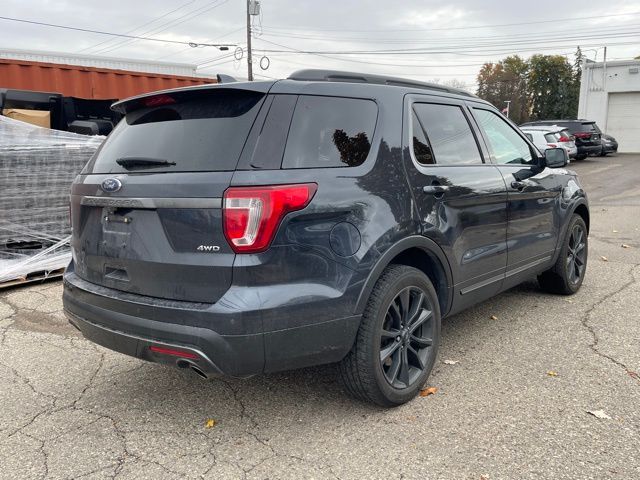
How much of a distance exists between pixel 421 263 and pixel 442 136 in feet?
2.83

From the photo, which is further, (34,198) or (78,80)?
(78,80)

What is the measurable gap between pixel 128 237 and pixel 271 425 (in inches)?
49.9

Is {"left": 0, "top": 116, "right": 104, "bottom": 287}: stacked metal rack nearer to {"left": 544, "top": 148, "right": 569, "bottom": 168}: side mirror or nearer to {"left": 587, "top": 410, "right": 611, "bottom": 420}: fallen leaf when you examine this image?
{"left": 544, "top": 148, "right": 569, "bottom": 168}: side mirror

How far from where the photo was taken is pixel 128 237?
278 centimetres

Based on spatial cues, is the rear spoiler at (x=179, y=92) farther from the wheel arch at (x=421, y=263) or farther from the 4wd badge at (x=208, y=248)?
the wheel arch at (x=421, y=263)

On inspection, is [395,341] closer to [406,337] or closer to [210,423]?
[406,337]

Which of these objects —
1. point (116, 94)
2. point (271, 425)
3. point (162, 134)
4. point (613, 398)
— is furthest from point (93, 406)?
point (116, 94)

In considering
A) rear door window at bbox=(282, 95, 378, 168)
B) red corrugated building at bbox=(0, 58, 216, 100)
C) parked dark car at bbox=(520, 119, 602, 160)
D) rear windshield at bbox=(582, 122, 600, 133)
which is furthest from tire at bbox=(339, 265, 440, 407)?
rear windshield at bbox=(582, 122, 600, 133)

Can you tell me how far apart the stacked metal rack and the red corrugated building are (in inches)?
241

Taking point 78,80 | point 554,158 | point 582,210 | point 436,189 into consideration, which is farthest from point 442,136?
point 78,80

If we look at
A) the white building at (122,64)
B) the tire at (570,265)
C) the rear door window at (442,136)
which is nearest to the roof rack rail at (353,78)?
the rear door window at (442,136)

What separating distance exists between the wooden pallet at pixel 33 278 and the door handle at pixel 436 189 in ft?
14.7

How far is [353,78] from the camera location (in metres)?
3.35

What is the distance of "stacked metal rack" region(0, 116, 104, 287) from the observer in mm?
5816
